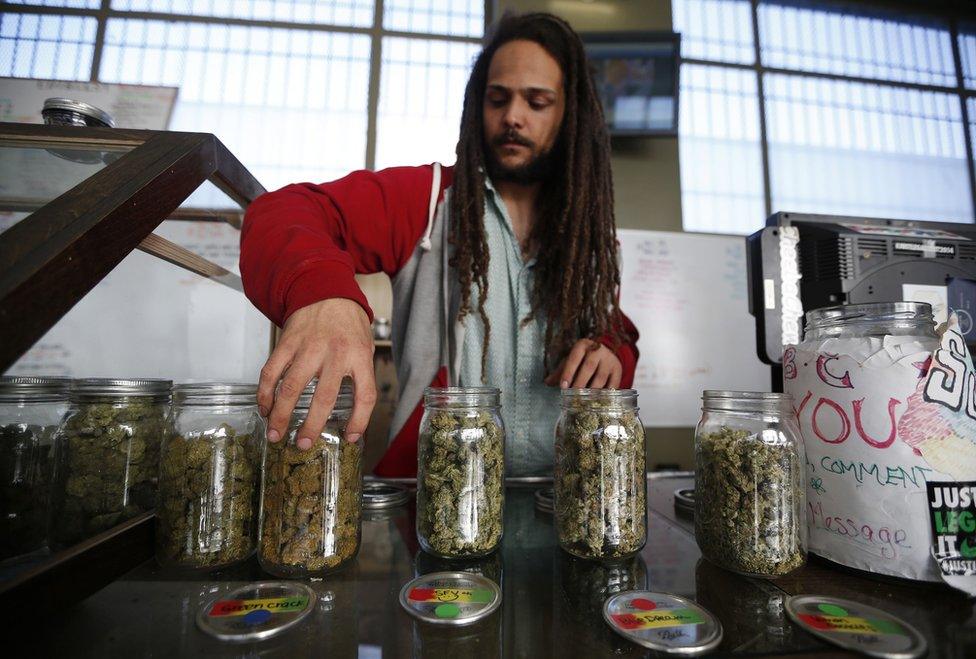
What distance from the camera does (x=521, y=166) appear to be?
1132 mm

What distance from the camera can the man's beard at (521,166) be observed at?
110 cm

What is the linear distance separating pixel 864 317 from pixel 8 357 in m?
0.73

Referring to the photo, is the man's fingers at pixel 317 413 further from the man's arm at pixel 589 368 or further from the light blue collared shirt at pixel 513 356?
the light blue collared shirt at pixel 513 356

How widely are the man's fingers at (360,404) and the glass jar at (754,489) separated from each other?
0.36 metres

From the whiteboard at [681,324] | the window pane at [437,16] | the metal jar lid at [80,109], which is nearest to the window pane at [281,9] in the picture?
the window pane at [437,16]

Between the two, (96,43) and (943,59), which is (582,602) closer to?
(96,43)

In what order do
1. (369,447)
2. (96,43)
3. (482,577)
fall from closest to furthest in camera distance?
(482,577) → (369,447) → (96,43)

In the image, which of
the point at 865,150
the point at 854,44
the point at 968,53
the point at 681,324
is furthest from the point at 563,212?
the point at 968,53

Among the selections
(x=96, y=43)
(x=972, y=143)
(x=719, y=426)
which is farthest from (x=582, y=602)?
(x=972, y=143)

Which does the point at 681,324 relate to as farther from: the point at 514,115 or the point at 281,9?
the point at 281,9

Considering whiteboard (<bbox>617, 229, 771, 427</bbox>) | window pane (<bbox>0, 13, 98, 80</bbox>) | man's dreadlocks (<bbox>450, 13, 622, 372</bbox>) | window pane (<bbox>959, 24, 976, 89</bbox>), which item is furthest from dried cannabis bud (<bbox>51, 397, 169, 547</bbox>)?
window pane (<bbox>959, 24, 976, 89</bbox>)

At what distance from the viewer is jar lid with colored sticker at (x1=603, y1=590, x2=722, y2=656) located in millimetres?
317

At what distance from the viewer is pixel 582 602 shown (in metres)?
0.40

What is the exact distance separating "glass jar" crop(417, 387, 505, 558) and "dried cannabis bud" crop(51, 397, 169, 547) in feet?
0.91
